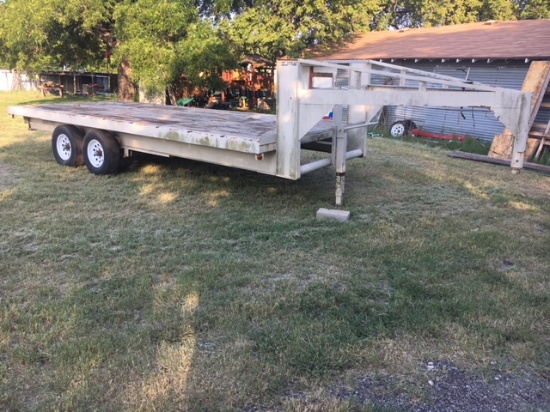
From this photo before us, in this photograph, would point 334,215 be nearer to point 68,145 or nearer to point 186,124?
point 186,124

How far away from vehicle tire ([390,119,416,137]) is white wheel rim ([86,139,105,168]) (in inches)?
396

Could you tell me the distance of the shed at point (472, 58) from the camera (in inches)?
582

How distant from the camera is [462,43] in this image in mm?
17422

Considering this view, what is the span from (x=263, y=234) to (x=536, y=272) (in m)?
2.66

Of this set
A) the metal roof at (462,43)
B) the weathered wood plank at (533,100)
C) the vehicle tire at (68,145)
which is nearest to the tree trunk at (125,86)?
the metal roof at (462,43)

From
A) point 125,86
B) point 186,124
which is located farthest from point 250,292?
point 125,86

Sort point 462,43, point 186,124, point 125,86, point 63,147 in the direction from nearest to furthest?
point 186,124 < point 63,147 < point 462,43 < point 125,86

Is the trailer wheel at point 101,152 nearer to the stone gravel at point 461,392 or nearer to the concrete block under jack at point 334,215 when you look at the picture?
the concrete block under jack at point 334,215

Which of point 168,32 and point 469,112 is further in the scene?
point 168,32

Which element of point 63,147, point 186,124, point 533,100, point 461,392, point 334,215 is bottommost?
point 461,392

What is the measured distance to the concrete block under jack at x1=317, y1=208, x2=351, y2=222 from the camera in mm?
5846

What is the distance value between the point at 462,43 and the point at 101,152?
46.9 feet

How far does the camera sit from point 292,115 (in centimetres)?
541

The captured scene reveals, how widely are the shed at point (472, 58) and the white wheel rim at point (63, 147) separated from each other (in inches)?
408
